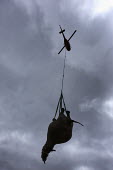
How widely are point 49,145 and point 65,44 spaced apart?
9435 mm

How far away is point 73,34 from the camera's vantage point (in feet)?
78.2

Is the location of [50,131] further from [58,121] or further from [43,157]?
[43,157]

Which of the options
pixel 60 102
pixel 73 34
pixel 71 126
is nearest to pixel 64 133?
pixel 71 126

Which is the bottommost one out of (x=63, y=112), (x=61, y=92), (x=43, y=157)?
(x=43, y=157)

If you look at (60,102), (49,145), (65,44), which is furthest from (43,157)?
(65,44)

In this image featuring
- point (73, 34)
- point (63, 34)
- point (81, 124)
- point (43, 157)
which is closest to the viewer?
point (81, 124)

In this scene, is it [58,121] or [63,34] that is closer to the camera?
[58,121]

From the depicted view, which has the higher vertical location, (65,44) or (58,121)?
(65,44)

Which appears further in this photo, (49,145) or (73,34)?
(73,34)

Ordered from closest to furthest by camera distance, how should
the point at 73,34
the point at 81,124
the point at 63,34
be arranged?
the point at 81,124, the point at 73,34, the point at 63,34

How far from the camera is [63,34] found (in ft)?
84.7

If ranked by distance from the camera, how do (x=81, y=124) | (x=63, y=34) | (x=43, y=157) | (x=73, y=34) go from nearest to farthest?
(x=81, y=124) → (x=43, y=157) → (x=73, y=34) → (x=63, y=34)

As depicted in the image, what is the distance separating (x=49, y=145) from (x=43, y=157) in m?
1.08

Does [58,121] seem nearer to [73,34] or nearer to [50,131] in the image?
[50,131]
